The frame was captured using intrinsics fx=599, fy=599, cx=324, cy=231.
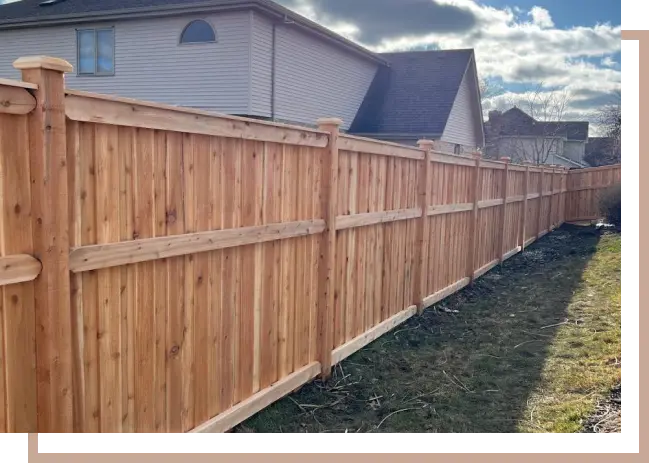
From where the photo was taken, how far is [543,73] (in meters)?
3.66

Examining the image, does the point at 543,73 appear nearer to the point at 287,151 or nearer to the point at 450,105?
the point at 287,151

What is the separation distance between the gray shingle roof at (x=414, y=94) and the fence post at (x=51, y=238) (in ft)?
52.1

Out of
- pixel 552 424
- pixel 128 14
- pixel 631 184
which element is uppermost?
pixel 128 14

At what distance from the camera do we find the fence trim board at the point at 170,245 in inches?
92.3

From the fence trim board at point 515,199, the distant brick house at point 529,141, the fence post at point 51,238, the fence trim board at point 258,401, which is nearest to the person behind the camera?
the fence post at point 51,238

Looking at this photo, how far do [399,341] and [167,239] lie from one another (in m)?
3.19

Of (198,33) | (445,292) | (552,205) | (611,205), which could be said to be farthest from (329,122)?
(552,205)

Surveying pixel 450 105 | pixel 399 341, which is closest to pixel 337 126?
pixel 399 341

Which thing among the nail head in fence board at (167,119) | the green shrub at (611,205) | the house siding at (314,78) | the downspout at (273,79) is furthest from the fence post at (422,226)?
the house siding at (314,78)

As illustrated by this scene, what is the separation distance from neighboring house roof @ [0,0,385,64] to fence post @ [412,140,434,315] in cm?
838

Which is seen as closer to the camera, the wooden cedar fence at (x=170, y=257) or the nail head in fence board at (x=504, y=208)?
the wooden cedar fence at (x=170, y=257)

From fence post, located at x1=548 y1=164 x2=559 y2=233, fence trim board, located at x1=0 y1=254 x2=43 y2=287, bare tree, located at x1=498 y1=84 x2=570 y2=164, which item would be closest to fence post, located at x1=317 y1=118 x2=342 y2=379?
fence trim board, located at x1=0 y1=254 x2=43 y2=287

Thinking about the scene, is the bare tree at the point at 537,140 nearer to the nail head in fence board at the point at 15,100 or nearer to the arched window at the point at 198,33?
the arched window at the point at 198,33

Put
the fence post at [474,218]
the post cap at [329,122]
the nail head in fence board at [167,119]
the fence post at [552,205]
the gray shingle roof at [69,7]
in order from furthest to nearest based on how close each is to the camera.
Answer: the fence post at [552,205] < the gray shingle roof at [69,7] < the fence post at [474,218] < the post cap at [329,122] < the nail head in fence board at [167,119]
